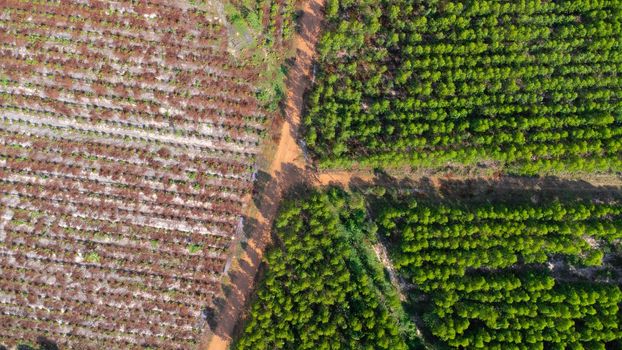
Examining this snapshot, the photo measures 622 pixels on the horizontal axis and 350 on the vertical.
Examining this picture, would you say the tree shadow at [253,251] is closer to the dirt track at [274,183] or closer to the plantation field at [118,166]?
the dirt track at [274,183]

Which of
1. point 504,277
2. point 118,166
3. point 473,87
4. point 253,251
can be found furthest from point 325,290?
point 473,87

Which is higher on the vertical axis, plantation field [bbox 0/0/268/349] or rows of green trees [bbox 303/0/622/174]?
rows of green trees [bbox 303/0/622/174]

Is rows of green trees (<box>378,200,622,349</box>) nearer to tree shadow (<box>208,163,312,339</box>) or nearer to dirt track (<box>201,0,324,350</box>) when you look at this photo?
tree shadow (<box>208,163,312,339</box>)

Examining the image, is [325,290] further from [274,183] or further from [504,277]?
[504,277]

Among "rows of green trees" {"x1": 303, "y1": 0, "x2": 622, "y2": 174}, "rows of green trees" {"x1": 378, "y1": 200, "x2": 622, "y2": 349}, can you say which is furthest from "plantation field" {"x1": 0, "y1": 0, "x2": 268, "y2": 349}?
"rows of green trees" {"x1": 378, "y1": 200, "x2": 622, "y2": 349}

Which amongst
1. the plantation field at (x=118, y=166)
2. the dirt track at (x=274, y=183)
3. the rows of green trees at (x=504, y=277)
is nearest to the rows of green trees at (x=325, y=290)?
the dirt track at (x=274, y=183)

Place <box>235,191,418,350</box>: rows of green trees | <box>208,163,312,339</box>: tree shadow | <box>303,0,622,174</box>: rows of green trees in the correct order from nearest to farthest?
<box>235,191,418,350</box>: rows of green trees, <box>303,0,622,174</box>: rows of green trees, <box>208,163,312,339</box>: tree shadow

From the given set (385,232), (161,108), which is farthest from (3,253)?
(385,232)
